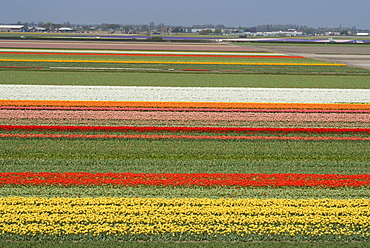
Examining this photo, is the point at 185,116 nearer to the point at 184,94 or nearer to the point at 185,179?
the point at 184,94

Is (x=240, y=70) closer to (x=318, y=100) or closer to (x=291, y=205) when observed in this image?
(x=318, y=100)

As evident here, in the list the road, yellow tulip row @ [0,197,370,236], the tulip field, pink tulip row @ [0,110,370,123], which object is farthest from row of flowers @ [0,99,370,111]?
the road

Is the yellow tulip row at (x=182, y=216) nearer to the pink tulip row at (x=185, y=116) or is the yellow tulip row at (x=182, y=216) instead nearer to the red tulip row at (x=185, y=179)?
the red tulip row at (x=185, y=179)

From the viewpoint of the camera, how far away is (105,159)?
13297mm

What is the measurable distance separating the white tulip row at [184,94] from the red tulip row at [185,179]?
1171 centimetres

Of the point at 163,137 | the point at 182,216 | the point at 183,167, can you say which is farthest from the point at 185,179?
the point at 163,137

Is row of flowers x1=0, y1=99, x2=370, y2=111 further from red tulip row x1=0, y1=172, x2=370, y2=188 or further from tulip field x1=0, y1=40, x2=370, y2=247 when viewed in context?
red tulip row x1=0, y1=172, x2=370, y2=188

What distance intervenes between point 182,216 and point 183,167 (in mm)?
3339

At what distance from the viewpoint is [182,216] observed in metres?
9.49

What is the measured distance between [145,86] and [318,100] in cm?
1179

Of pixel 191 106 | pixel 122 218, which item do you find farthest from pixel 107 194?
pixel 191 106

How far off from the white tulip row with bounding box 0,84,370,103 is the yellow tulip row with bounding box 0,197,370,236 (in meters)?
13.6

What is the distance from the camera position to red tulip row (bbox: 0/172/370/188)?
11.3m

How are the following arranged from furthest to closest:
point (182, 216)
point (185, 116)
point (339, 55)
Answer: point (339, 55), point (185, 116), point (182, 216)
